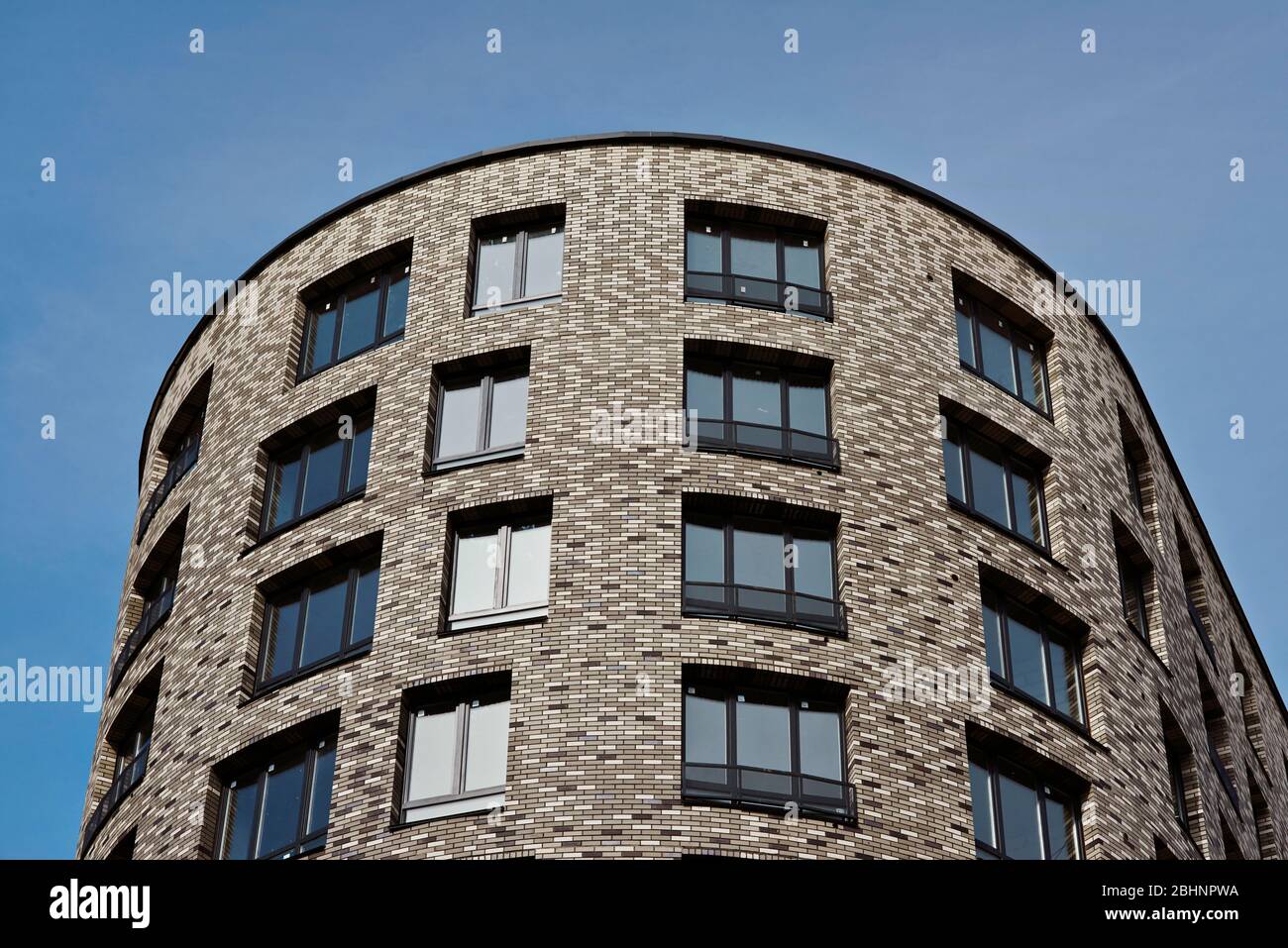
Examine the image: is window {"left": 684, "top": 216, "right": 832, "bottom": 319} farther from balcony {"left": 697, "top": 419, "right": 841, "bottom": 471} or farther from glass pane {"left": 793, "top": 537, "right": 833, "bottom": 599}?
glass pane {"left": 793, "top": 537, "right": 833, "bottom": 599}

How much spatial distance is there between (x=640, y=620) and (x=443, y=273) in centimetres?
1000

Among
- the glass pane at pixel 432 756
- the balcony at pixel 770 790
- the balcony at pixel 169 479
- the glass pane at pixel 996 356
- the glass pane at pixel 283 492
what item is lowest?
the balcony at pixel 770 790

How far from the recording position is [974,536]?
41.6m

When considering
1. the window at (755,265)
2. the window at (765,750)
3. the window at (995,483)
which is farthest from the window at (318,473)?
the window at (995,483)

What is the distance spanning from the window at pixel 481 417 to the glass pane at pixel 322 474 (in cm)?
249

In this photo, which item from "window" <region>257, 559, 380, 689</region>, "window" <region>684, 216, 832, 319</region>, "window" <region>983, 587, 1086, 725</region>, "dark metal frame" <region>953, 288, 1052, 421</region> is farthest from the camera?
"dark metal frame" <region>953, 288, 1052, 421</region>

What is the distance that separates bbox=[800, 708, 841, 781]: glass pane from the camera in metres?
37.5

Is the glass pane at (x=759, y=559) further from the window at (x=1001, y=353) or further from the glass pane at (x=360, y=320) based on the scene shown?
the glass pane at (x=360, y=320)

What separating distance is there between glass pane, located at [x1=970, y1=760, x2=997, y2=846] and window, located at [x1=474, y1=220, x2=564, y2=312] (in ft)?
42.2

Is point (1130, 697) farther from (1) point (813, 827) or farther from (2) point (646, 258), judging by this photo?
(2) point (646, 258)

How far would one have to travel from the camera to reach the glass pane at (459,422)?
4181 centimetres

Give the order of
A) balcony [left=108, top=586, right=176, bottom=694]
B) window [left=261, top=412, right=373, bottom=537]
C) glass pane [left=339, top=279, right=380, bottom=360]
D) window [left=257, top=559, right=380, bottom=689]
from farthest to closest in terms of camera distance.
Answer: balcony [left=108, top=586, right=176, bottom=694] < glass pane [left=339, top=279, right=380, bottom=360] < window [left=261, top=412, right=373, bottom=537] < window [left=257, top=559, right=380, bottom=689]

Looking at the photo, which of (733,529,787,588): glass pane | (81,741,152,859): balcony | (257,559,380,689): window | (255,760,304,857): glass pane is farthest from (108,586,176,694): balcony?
(733,529,787,588): glass pane
